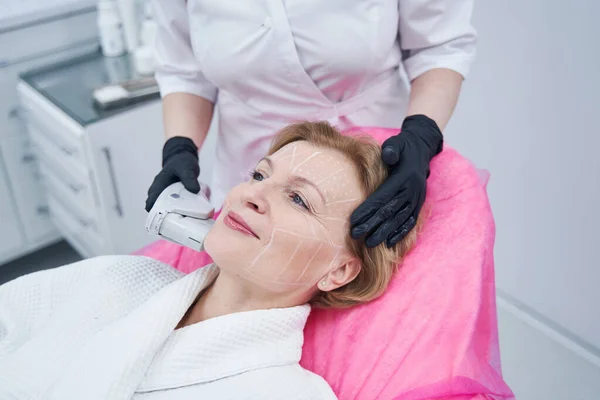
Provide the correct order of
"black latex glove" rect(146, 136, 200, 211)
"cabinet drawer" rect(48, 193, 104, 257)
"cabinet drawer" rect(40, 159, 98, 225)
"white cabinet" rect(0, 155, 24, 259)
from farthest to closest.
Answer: "white cabinet" rect(0, 155, 24, 259)
"cabinet drawer" rect(48, 193, 104, 257)
"cabinet drawer" rect(40, 159, 98, 225)
"black latex glove" rect(146, 136, 200, 211)

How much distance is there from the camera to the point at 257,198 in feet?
3.49

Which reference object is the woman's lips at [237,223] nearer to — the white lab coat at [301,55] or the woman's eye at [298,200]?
the woman's eye at [298,200]

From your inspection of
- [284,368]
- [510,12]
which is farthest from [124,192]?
[510,12]

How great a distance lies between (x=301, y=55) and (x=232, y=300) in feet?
1.69

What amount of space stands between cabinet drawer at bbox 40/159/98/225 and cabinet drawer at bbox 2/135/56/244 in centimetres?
6

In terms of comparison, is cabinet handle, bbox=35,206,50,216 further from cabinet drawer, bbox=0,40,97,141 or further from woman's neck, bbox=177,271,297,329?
woman's neck, bbox=177,271,297,329

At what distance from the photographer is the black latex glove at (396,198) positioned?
1.04 meters

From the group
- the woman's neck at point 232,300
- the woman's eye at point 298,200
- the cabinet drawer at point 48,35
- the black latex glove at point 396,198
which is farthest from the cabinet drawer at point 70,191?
the black latex glove at point 396,198

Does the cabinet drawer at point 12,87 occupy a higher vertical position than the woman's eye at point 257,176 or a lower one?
lower

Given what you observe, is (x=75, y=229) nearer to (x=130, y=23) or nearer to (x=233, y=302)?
(x=130, y=23)

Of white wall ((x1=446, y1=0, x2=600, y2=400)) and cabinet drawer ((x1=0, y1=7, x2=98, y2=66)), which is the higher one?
cabinet drawer ((x1=0, y1=7, x2=98, y2=66))

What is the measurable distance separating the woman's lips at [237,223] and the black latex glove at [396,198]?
0.61 feet

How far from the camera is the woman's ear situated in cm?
111

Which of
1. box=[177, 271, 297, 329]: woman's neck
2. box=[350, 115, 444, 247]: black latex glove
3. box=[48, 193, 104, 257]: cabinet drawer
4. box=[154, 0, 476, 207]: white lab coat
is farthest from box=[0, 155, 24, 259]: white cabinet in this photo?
box=[350, 115, 444, 247]: black latex glove
